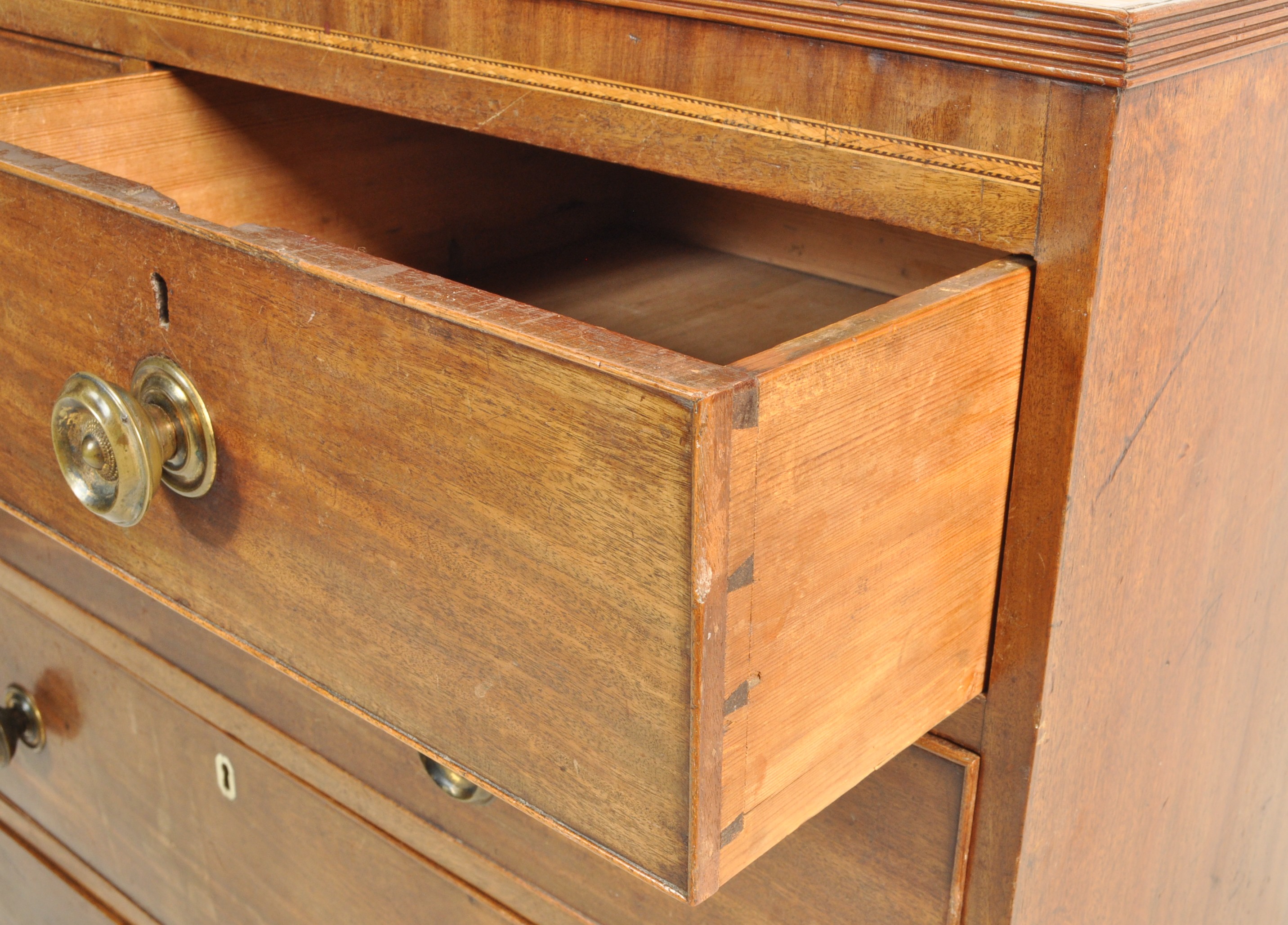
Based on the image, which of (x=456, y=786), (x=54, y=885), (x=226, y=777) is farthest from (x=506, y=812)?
(x=54, y=885)

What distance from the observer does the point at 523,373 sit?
39 cm

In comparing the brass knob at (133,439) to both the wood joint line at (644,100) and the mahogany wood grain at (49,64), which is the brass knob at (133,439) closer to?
the wood joint line at (644,100)

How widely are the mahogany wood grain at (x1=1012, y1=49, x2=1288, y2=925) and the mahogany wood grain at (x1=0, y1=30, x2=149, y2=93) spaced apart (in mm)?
618

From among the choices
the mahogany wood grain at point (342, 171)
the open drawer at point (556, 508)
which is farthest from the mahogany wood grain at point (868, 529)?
the mahogany wood grain at point (342, 171)

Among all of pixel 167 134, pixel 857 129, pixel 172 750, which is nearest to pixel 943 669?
pixel 857 129

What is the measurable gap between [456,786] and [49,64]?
0.56m

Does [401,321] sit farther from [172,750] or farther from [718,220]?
[172,750]

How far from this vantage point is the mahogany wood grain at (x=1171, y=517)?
0.48m

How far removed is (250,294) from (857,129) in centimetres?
23

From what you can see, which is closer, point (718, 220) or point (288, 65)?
point (288, 65)

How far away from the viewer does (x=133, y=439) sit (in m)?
0.51

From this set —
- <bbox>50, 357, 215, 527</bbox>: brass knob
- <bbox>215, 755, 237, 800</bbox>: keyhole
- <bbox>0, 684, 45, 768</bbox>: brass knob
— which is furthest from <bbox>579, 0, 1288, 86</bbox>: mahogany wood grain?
<bbox>0, 684, 45, 768</bbox>: brass knob

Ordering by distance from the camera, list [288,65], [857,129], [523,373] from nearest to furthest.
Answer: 1. [523,373]
2. [857,129]
3. [288,65]

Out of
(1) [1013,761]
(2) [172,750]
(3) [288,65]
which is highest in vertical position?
(3) [288,65]
